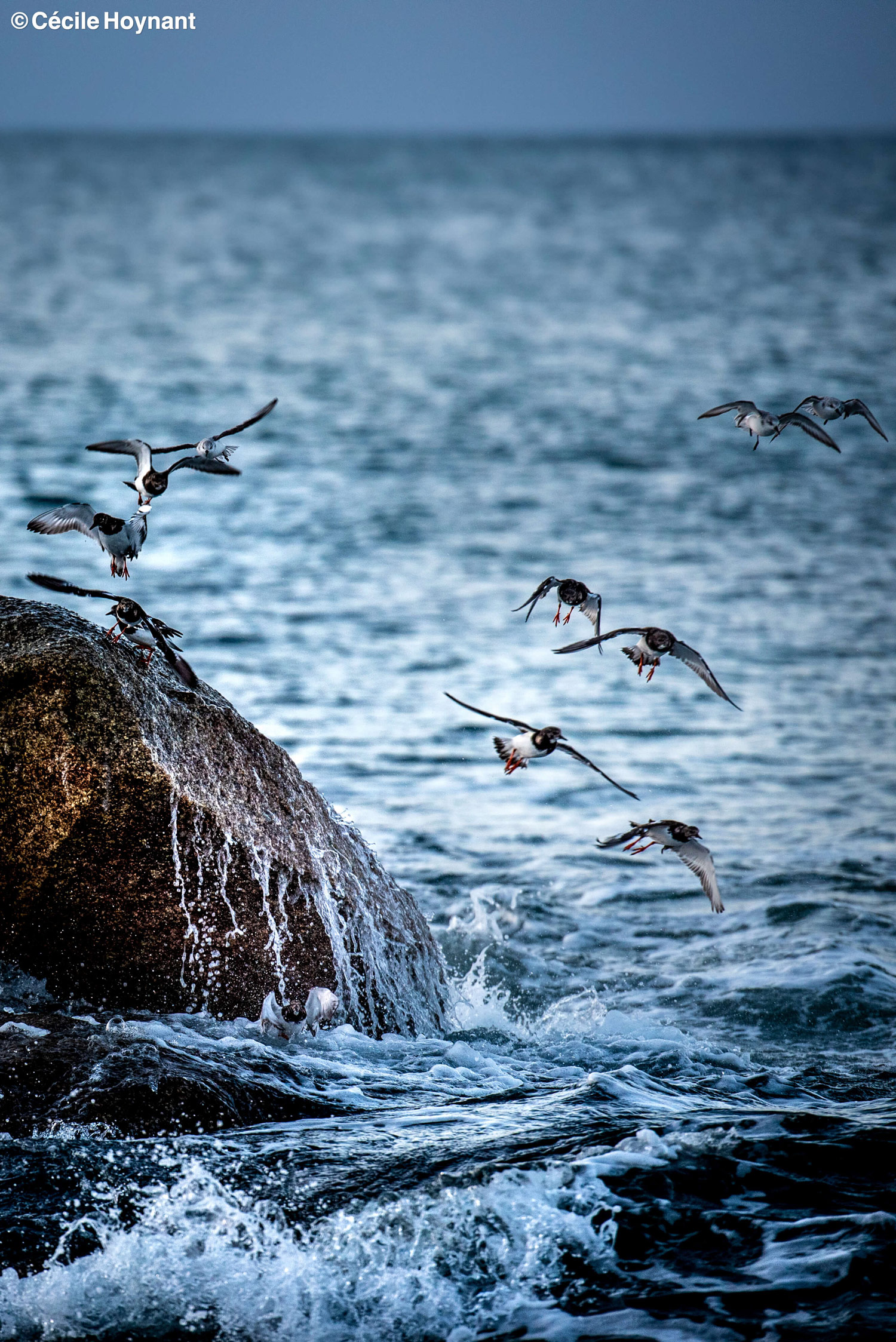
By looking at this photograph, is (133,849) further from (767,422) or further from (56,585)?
(767,422)

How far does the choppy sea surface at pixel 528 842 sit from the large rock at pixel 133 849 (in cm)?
24

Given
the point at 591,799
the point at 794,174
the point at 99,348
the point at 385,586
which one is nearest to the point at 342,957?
the point at 591,799

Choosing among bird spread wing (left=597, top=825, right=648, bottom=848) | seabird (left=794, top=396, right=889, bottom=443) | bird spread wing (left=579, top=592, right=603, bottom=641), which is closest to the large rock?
bird spread wing (left=597, top=825, right=648, bottom=848)

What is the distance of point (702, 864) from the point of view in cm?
718

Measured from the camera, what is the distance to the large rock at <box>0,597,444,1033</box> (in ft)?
21.1

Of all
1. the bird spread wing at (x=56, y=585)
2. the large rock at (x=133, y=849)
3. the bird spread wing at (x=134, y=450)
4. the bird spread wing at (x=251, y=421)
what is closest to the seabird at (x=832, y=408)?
the bird spread wing at (x=251, y=421)

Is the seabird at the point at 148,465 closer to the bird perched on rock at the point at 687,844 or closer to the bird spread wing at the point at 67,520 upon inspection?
the bird spread wing at the point at 67,520

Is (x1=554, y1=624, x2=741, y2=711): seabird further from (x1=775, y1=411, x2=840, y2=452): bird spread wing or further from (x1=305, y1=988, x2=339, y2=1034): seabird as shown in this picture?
(x1=305, y1=988, x2=339, y2=1034): seabird

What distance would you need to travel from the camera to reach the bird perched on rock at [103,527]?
21.3 ft

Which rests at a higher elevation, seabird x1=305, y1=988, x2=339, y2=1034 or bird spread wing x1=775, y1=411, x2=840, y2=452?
bird spread wing x1=775, y1=411, x2=840, y2=452

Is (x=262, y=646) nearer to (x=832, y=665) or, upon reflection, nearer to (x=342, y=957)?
(x=832, y=665)

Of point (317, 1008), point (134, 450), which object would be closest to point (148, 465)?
point (134, 450)

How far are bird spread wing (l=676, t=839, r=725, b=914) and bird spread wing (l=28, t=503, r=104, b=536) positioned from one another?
331 cm

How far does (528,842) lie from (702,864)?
11.7 feet
